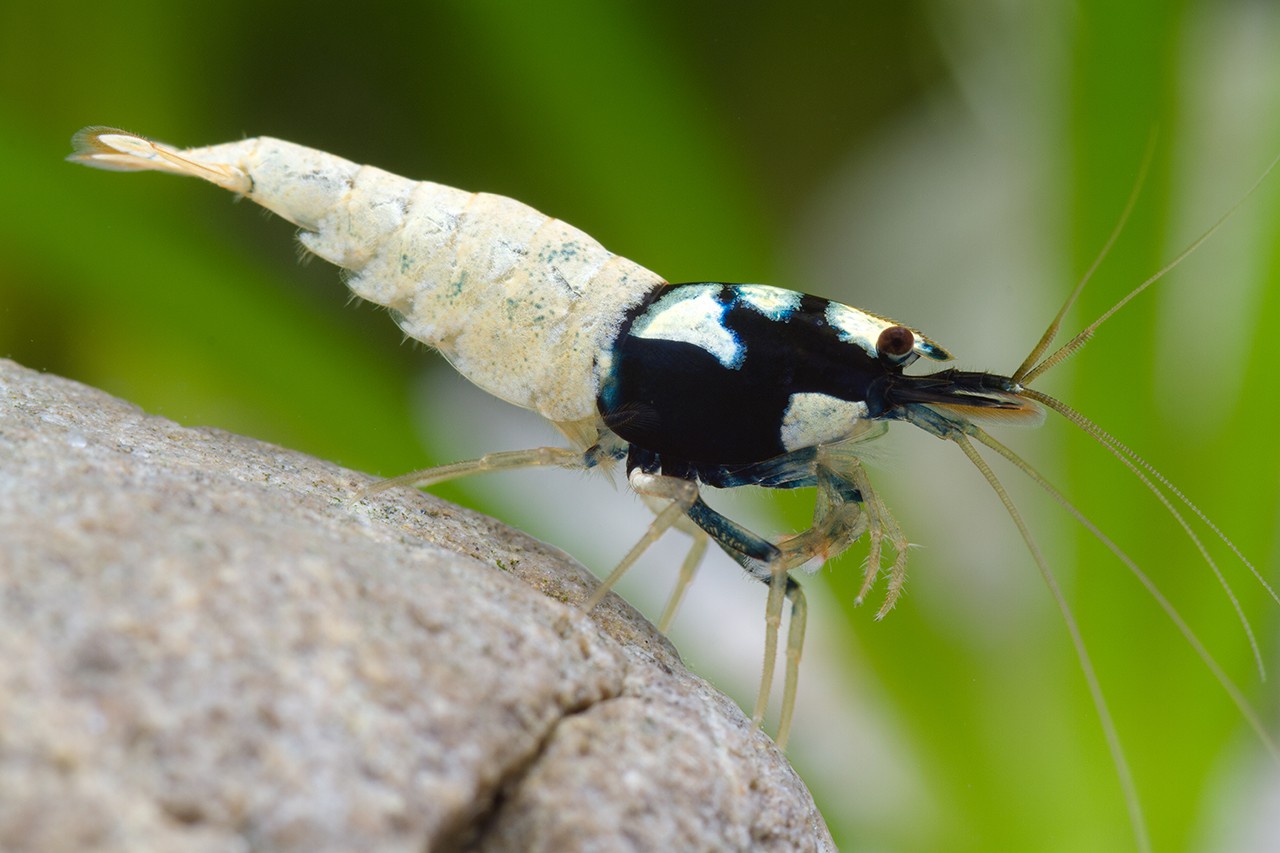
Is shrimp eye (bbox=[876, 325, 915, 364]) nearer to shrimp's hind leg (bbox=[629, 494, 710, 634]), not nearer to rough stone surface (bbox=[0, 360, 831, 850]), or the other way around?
shrimp's hind leg (bbox=[629, 494, 710, 634])

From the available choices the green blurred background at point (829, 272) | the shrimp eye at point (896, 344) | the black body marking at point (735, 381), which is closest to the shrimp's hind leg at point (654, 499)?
the black body marking at point (735, 381)

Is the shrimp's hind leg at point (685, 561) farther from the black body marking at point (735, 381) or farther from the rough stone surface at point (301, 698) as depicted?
the rough stone surface at point (301, 698)

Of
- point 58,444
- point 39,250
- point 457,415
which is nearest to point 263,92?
point 39,250

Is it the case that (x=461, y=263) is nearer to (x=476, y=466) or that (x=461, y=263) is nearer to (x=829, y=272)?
(x=476, y=466)

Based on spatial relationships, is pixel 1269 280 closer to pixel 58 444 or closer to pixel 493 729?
pixel 493 729

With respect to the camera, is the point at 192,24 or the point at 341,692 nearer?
the point at 341,692

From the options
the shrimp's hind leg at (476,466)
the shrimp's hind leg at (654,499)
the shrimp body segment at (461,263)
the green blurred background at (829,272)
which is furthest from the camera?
the green blurred background at (829,272)

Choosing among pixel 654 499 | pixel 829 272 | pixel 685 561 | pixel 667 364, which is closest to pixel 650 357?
pixel 667 364
